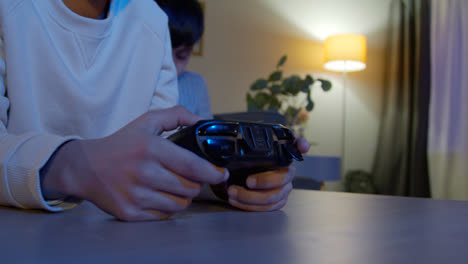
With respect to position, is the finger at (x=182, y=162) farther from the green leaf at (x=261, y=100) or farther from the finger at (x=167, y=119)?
the green leaf at (x=261, y=100)

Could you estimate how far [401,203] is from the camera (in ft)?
1.58

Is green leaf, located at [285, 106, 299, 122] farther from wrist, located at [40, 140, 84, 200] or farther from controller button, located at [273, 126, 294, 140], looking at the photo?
wrist, located at [40, 140, 84, 200]

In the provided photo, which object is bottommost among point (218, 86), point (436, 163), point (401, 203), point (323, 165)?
point (436, 163)

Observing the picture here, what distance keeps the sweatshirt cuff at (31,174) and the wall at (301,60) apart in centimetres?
299

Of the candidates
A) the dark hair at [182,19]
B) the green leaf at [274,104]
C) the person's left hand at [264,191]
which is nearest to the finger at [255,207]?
the person's left hand at [264,191]

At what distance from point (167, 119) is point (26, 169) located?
16 cm

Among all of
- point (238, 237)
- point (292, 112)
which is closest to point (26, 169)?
point (238, 237)

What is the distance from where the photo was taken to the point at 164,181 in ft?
1.05

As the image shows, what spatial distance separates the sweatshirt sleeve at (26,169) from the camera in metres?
0.34

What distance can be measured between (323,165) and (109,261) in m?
1.44

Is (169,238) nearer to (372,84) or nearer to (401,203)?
(401,203)

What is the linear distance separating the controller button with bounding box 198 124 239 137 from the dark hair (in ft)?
3.66

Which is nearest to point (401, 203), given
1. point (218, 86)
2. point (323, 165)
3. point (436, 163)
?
point (323, 165)

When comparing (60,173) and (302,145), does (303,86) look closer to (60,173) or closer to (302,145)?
(302,145)
